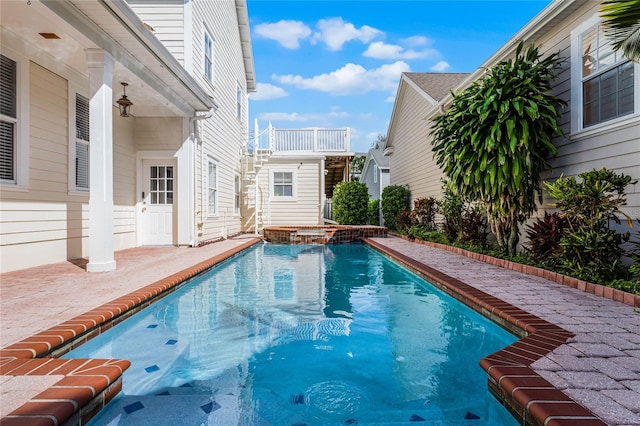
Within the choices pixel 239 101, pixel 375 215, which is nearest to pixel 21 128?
pixel 239 101

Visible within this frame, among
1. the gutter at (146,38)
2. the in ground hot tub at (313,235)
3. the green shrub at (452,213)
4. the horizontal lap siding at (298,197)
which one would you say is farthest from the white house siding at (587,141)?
the horizontal lap siding at (298,197)

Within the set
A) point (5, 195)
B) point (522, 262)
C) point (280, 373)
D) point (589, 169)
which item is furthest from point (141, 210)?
point (589, 169)

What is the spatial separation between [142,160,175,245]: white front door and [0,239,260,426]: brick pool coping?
18.1 ft

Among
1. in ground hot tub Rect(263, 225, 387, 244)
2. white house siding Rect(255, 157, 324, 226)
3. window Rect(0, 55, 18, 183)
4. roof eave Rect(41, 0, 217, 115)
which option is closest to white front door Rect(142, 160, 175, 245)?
roof eave Rect(41, 0, 217, 115)

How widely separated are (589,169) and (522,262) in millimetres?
1590

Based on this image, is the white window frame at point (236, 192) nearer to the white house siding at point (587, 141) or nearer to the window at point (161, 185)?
the window at point (161, 185)

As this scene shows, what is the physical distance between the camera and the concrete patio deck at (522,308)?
195 cm

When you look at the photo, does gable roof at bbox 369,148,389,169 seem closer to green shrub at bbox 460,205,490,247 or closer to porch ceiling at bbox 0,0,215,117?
green shrub at bbox 460,205,490,247

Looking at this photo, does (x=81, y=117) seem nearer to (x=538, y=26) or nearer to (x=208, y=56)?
(x=208, y=56)

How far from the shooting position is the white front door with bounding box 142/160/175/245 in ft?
28.4

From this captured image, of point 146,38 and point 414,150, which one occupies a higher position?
point 146,38

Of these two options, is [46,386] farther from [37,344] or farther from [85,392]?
[37,344]

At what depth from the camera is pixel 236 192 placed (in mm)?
13891

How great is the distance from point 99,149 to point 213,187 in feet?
17.9
